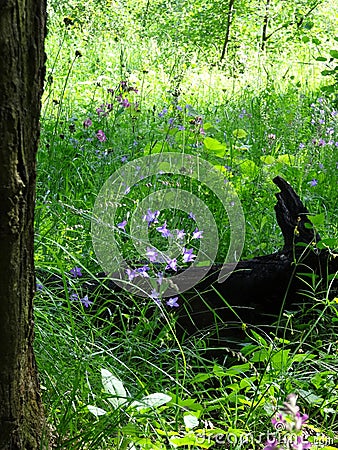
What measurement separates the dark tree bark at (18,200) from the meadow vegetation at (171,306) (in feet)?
0.64

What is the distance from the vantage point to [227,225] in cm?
329

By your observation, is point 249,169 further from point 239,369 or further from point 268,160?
point 239,369

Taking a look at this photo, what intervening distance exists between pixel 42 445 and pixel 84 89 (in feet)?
17.9

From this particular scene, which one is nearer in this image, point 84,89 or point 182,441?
point 182,441

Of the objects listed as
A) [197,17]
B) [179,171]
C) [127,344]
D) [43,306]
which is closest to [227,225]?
[179,171]

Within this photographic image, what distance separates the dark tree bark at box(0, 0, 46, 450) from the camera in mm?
1194

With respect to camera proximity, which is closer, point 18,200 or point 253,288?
point 18,200

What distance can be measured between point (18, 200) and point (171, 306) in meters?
1.21

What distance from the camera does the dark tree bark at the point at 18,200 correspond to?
3.92 ft

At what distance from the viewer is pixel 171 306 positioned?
239cm

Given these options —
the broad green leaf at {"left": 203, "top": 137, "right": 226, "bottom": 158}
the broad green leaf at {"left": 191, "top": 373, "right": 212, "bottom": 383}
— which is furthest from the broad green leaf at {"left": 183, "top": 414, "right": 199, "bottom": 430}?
the broad green leaf at {"left": 203, "top": 137, "right": 226, "bottom": 158}

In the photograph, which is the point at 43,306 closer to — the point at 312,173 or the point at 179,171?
the point at 179,171

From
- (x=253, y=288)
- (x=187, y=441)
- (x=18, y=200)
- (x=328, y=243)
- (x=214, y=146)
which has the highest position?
(x=18, y=200)

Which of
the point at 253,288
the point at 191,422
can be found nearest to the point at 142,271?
the point at 253,288
